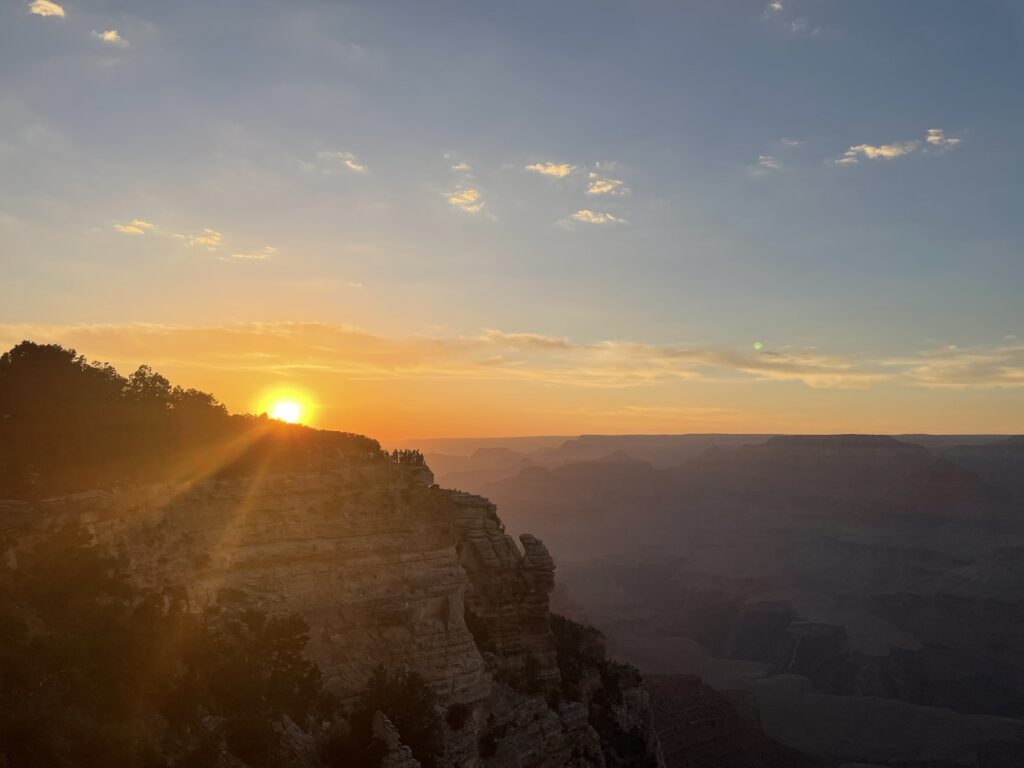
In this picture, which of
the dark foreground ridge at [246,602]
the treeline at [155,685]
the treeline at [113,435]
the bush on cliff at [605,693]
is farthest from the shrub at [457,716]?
the treeline at [113,435]

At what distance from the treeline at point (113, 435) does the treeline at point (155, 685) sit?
478 cm

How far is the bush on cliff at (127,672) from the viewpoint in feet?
63.4

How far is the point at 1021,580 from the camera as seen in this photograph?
5384 inches

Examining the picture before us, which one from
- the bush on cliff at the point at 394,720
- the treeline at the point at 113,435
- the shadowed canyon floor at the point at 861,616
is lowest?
the shadowed canyon floor at the point at 861,616

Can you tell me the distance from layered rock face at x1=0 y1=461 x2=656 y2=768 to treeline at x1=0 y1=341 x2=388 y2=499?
70.6 inches

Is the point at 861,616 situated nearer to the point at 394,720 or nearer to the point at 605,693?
the point at 605,693

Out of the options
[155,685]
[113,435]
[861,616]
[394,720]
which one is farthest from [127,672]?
[861,616]

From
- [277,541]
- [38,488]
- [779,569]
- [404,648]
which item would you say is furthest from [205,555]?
[779,569]

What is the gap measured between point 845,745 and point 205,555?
2932 inches

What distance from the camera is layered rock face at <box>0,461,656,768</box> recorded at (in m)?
26.8

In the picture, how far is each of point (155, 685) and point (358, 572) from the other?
9.30 meters

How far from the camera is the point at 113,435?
3164cm

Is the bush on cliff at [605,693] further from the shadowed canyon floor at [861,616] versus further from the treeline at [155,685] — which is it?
the shadowed canyon floor at [861,616]

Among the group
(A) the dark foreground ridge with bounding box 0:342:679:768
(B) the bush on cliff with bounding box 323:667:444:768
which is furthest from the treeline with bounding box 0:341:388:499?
(B) the bush on cliff with bounding box 323:667:444:768
